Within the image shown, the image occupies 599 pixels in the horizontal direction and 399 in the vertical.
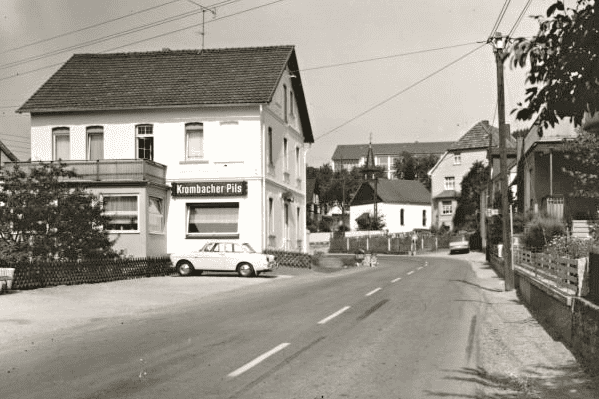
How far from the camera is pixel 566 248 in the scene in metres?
18.6

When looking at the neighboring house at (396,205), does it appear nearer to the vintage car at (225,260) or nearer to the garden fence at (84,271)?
the vintage car at (225,260)

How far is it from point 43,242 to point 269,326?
1267 cm

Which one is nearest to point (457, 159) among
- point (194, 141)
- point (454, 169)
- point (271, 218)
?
point (454, 169)

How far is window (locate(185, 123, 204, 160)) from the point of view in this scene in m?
34.8

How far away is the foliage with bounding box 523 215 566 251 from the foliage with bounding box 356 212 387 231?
205ft

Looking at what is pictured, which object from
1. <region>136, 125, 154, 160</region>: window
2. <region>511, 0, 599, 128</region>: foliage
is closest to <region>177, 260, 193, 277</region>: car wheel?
<region>136, 125, 154, 160</region>: window

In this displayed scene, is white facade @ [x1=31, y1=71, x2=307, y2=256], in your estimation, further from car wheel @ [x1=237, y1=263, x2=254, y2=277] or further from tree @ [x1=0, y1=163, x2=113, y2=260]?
tree @ [x1=0, y1=163, x2=113, y2=260]

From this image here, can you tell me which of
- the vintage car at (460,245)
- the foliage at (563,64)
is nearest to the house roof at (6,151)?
the vintage car at (460,245)

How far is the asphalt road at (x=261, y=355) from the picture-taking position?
747cm

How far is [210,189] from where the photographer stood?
34000mm

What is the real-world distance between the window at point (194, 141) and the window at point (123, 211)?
4.43 metres

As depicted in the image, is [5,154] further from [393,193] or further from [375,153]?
[375,153]

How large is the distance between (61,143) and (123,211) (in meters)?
7.42

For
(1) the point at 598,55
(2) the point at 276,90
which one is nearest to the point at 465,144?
(2) the point at 276,90
